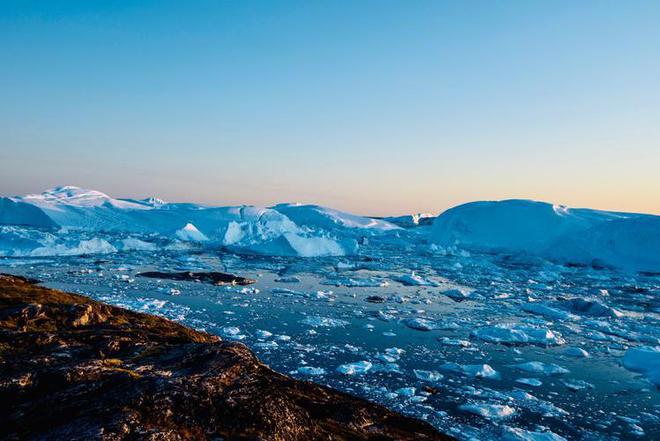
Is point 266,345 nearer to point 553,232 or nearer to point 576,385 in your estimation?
point 576,385

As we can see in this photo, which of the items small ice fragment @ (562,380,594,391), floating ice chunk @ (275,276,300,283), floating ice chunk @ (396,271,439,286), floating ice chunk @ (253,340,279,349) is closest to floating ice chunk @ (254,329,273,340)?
floating ice chunk @ (253,340,279,349)

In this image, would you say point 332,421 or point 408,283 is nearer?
point 332,421

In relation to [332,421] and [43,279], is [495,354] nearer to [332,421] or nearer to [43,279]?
[332,421]

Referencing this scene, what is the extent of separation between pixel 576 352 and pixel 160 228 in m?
37.5

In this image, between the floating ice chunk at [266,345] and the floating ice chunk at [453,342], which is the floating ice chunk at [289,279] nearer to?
the floating ice chunk at [453,342]

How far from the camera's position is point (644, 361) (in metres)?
10.0

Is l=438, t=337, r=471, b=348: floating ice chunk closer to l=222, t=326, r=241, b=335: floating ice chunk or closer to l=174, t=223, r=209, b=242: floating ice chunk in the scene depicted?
l=222, t=326, r=241, b=335: floating ice chunk

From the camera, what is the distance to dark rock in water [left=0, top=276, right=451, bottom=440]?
10.4 feet

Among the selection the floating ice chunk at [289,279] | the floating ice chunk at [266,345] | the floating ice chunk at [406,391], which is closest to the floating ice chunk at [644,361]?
the floating ice chunk at [406,391]

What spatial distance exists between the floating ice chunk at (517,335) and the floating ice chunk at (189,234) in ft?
97.9

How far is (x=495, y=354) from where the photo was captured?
417 inches

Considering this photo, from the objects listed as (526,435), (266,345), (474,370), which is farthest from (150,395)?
(474,370)

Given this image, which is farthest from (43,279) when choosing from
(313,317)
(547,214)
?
(547,214)

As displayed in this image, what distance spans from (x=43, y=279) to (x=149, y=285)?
3.84 m
